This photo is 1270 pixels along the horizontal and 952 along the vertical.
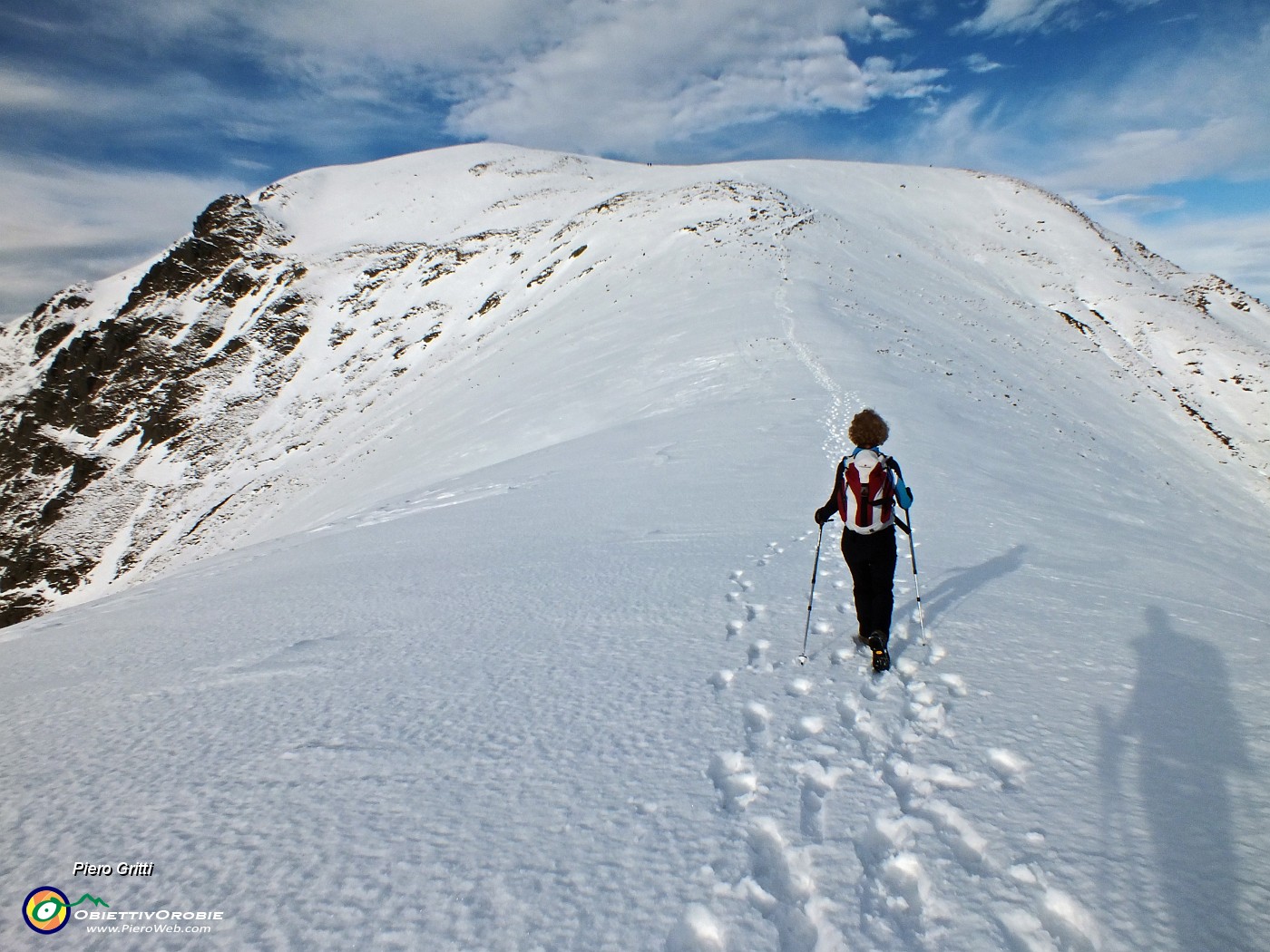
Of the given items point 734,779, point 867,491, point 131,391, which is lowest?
point 734,779

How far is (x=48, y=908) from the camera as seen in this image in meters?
2.47

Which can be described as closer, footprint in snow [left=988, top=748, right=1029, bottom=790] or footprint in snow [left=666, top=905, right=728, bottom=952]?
footprint in snow [left=666, top=905, right=728, bottom=952]

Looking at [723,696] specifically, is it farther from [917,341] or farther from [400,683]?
[917,341]

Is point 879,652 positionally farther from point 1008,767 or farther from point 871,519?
point 1008,767

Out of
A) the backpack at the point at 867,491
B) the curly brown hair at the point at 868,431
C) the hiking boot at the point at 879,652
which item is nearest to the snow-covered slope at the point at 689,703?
the hiking boot at the point at 879,652

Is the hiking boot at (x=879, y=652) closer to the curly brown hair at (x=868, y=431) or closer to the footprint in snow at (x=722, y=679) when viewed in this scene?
the footprint in snow at (x=722, y=679)

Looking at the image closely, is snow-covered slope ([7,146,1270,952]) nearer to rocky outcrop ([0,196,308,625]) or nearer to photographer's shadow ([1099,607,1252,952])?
photographer's shadow ([1099,607,1252,952])

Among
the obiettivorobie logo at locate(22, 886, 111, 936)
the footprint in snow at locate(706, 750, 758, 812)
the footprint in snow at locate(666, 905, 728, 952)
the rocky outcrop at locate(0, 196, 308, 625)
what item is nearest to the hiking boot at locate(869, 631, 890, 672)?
the footprint in snow at locate(706, 750, 758, 812)

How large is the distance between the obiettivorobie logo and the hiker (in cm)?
450

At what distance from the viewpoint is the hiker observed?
4.63 meters

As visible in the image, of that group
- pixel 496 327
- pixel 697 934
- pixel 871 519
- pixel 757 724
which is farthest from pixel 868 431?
pixel 496 327

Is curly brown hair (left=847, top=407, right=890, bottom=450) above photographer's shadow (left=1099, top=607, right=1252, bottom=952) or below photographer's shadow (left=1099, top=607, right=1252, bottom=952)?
above

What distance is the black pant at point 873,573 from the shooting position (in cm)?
466

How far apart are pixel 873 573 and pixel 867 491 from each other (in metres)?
0.64
